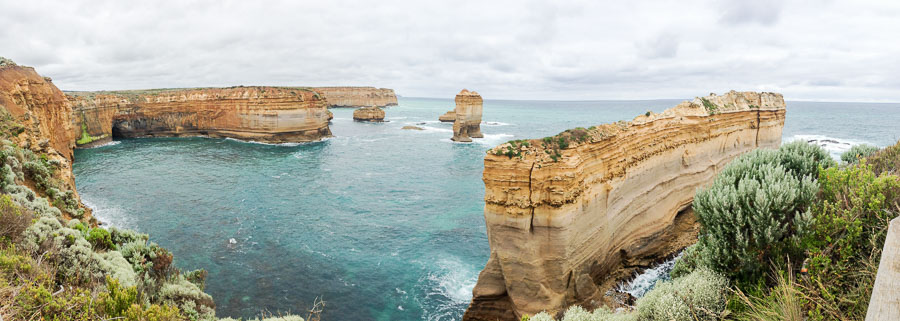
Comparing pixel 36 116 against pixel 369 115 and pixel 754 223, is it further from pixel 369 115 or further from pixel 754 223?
pixel 369 115

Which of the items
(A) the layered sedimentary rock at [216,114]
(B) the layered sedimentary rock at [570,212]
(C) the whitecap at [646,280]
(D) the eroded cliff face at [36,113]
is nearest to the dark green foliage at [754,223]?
(B) the layered sedimentary rock at [570,212]

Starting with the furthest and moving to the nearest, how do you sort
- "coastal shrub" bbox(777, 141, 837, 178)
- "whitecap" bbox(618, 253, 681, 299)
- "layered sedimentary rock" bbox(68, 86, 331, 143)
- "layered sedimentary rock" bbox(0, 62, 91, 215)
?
"layered sedimentary rock" bbox(68, 86, 331, 143) < "layered sedimentary rock" bbox(0, 62, 91, 215) < "whitecap" bbox(618, 253, 681, 299) < "coastal shrub" bbox(777, 141, 837, 178)

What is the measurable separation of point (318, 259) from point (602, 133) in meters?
15.5

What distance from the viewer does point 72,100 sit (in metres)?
53.7

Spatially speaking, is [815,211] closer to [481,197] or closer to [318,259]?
[318,259]

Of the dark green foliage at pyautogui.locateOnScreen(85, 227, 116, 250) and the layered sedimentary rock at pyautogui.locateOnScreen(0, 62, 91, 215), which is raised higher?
the layered sedimentary rock at pyautogui.locateOnScreen(0, 62, 91, 215)

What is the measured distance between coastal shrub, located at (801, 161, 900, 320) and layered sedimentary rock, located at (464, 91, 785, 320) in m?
7.37

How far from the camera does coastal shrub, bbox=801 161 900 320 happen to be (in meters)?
6.27

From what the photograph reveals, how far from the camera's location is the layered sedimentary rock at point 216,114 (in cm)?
6112

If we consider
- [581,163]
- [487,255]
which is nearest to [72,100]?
[487,255]

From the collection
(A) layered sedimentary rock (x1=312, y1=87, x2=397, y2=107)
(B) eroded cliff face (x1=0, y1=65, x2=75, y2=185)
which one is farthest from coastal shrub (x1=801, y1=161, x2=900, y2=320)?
(A) layered sedimentary rock (x1=312, y1=87, x2=397, y2=107)

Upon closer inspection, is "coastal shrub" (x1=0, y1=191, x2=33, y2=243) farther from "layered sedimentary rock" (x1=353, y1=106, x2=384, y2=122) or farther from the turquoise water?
"layered sedimentary rock" (x1=353, y1=106, x2=384, y2=122)

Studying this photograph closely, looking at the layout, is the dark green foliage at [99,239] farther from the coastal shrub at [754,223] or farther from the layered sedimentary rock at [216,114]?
the layered sedimentary rock at [216,114]

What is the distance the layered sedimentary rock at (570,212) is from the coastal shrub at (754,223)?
4705 mm
